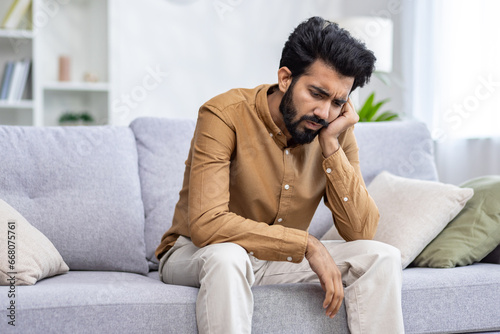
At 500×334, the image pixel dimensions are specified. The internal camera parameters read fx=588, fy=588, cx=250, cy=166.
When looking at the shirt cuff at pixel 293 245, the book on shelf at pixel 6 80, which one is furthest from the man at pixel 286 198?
the book on shelf at pixel 6 80

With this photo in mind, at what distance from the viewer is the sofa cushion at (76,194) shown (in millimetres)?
1884

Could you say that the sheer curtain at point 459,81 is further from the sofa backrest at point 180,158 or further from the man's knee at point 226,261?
the man's knee at point 226,261

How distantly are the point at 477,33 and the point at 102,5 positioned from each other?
7.72ft

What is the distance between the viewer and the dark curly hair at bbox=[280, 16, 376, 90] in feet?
5.04

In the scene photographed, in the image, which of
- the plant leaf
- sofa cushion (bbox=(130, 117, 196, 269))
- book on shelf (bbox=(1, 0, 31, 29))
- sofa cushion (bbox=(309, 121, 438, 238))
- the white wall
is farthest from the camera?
the white wall

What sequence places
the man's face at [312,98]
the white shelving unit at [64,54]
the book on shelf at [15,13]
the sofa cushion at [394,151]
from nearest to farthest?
the man's face at [312,98], the sofa cushion at [394,151], the book on shelf at [15,13], the white shelving unit at [64,54]

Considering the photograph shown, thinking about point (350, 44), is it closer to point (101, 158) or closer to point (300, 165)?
point (300, 165)

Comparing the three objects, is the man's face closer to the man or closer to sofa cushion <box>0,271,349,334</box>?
the man

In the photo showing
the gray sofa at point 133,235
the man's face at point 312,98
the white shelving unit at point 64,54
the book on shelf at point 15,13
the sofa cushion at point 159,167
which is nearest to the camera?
the gray sofa at point 133,235

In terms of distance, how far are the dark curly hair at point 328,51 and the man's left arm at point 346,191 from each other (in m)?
0.15

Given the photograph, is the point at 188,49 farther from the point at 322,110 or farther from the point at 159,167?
the point at 322,110

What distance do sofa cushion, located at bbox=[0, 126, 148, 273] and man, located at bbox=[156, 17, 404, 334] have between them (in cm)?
25

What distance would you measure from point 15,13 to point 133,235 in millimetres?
2384

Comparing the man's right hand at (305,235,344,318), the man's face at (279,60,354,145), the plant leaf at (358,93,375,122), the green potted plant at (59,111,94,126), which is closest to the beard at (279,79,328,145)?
the man's face at (279,60,354,145)
